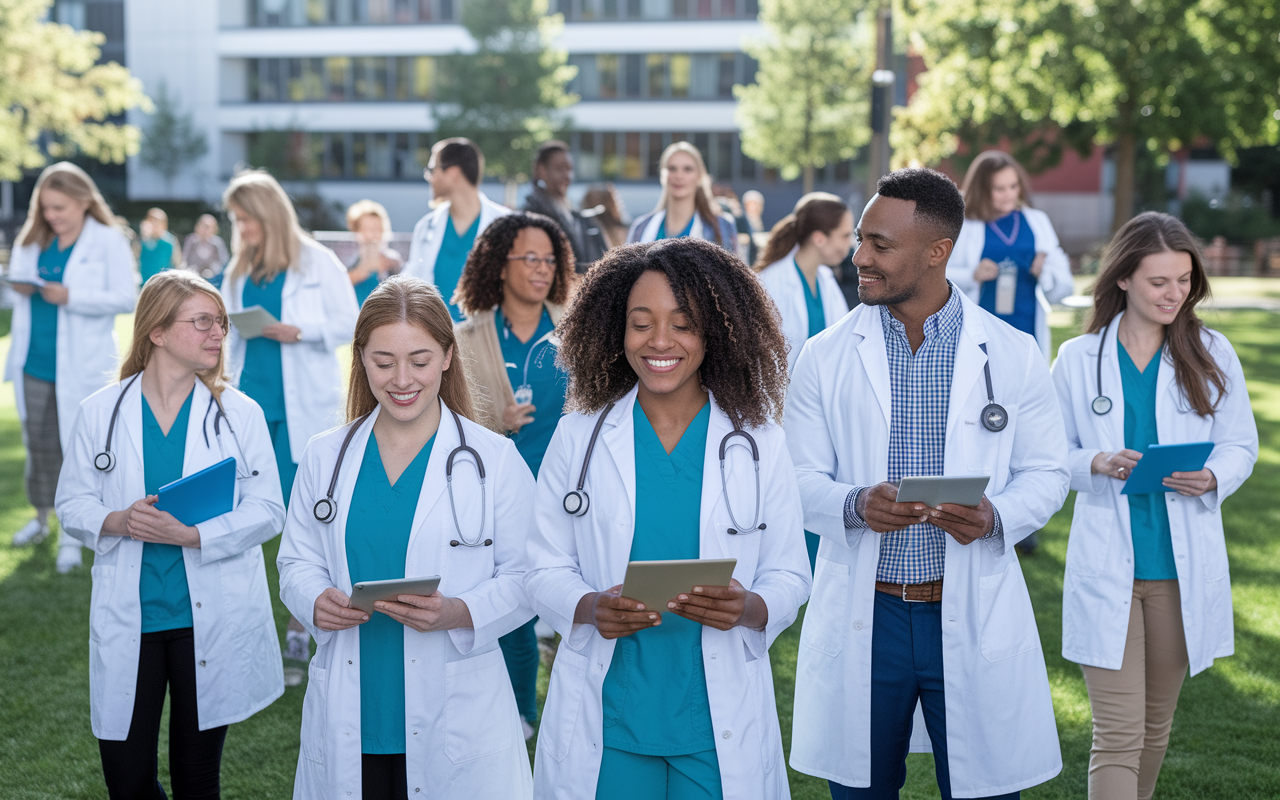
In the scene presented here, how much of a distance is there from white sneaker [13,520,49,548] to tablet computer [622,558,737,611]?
23.0 ft

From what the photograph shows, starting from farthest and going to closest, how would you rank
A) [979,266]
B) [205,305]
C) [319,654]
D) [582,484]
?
[979,266], [205,305], [319,654], [582,484]

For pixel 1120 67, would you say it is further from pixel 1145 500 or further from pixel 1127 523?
pixel 1127 523

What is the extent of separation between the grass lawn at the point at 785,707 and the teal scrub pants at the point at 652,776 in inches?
79.9

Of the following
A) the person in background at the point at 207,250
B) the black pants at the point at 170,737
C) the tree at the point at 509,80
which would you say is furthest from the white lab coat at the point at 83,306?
the tree at the point at 509,80

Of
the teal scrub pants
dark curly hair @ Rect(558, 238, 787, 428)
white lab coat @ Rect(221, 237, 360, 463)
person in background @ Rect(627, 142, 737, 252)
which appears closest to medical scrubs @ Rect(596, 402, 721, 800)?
the teal scrub pants

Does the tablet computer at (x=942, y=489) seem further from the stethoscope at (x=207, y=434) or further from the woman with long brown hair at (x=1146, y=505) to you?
the stethoscope at (x=207, y=434)

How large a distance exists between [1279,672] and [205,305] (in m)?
5.23

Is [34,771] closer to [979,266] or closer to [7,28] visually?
[979,266]

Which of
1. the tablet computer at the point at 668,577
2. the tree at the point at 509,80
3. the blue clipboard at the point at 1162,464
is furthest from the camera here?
the tree at the point at 509,80

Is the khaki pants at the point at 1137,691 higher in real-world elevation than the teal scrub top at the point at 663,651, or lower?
lower

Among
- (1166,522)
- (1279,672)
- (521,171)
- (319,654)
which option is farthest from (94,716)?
(521,171)

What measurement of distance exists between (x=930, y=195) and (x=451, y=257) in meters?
4.22

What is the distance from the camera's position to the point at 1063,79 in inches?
1016

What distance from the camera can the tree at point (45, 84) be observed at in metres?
26.4
